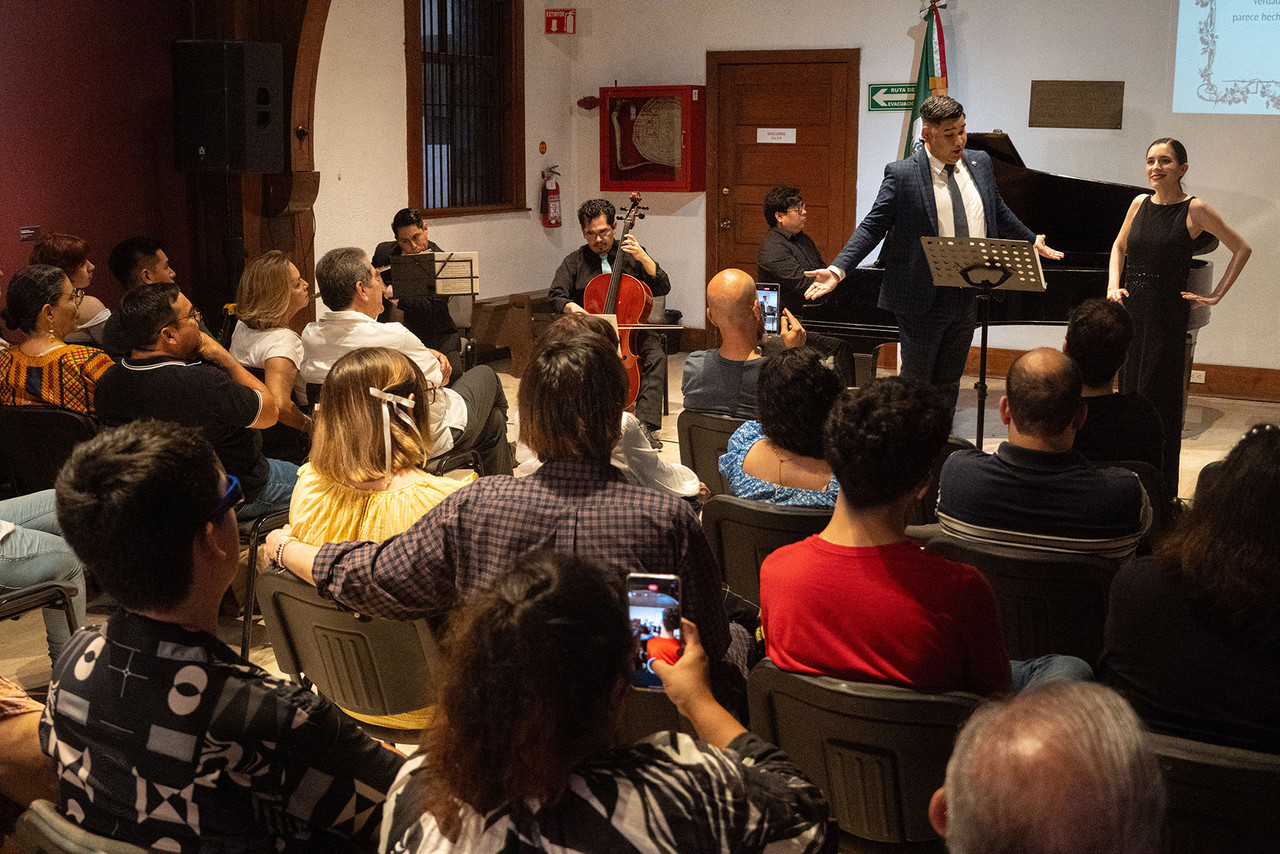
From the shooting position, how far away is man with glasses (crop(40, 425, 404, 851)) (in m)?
1.41

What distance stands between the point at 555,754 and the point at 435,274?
4.41 meters

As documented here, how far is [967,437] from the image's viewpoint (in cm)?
641

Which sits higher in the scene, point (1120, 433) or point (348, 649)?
point (1120, 433)

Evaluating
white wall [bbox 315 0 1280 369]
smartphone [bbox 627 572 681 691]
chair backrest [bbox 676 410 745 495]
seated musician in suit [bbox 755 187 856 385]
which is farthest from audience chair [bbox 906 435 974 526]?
white wall [bbox 315 0 1280 369]

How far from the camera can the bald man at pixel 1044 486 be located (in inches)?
96.9

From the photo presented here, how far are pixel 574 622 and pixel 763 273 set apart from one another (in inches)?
222

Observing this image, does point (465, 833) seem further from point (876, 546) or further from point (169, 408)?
point (169, 408)

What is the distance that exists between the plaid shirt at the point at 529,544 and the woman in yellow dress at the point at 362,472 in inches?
15.4

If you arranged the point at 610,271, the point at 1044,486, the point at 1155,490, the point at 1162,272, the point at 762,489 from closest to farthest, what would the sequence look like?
the point at 1044,486 < the point at 762,489 < the point at 1155,490 < the point at 1162,272 < the point at 610,271

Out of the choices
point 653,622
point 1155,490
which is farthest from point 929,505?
point 653,622

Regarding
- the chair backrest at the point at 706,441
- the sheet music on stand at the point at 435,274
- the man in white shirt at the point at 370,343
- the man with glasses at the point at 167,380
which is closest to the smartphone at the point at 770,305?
the sheet music on stand at the point at 435,274

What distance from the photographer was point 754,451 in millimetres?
2834

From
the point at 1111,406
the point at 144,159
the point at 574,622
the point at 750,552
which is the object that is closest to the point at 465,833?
the point at 574,622

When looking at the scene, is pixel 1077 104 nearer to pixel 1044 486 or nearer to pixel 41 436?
pixel 1044 486
